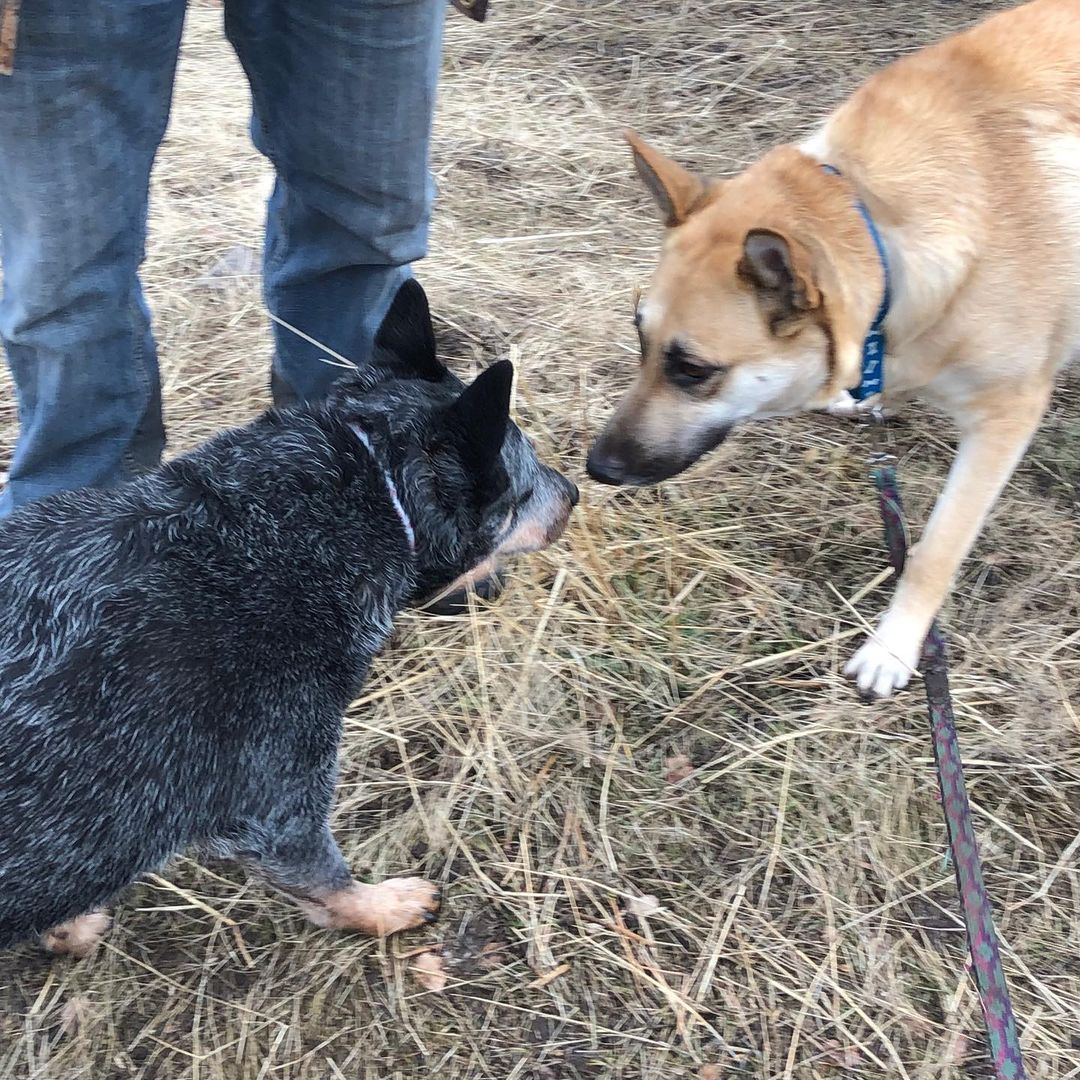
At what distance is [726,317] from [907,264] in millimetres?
488

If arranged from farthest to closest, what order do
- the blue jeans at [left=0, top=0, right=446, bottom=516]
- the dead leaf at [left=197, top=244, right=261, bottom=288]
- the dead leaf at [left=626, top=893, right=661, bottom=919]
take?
the dead leaf at [left=197, top=244, right=261, bottom=288] < the dead leaf at [left=626, top=893, right=661, bottom=919] < the blue jeans at [left=0, top=0, right=446, bottom=516]

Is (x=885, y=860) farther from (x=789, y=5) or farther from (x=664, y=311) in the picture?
(x=789, y=5)

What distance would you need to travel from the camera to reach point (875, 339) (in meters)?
2.54

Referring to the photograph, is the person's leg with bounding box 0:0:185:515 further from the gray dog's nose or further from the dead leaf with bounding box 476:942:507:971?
the dead leaf with bounding box 476:942:507:971

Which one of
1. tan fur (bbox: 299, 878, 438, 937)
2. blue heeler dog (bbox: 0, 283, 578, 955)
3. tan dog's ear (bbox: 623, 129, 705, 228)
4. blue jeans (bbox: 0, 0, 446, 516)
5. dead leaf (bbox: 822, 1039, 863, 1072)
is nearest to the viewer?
blue heeler dog (bbox: 0, 283, 578, 955)

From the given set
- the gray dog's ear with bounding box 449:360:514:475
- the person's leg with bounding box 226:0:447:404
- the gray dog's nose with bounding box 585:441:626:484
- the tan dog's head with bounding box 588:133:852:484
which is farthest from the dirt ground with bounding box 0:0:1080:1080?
the gray dog's ear with bounding box 449:360:514:475

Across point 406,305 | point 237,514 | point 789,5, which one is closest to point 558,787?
point 237,514

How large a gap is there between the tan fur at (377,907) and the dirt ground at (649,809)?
5 cm

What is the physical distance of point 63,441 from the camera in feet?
8.26

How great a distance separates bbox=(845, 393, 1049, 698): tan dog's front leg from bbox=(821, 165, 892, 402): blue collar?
335mm

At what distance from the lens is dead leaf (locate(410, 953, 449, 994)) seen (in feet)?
7.31

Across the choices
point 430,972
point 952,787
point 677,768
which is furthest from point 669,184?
point 430,972

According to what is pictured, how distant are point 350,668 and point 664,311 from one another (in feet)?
4.26

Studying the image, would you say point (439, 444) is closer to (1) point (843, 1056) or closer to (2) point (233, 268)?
(1) point (843, 1056)
